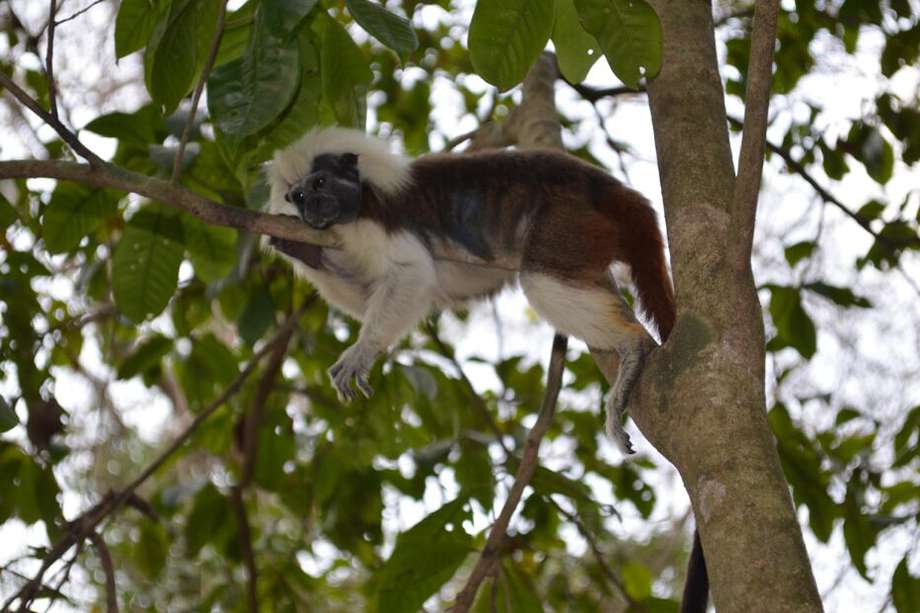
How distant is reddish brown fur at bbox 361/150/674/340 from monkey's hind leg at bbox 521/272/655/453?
0.04 m

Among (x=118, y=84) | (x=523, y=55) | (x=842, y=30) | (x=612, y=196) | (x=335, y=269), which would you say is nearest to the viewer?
(x=523, y=55)

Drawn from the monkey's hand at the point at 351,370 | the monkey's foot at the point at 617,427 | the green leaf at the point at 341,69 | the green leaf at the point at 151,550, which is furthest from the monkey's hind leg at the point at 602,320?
the green leaf at the point at 151,550

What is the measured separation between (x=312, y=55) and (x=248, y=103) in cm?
48

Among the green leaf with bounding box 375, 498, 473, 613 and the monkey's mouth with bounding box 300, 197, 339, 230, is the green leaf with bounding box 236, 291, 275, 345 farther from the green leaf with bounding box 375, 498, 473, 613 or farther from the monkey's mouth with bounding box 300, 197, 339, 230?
the green leaf with bounding box 375, 498, 473, 613

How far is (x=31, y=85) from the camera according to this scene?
14.1 feet

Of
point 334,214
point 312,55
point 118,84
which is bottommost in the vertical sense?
point 312,55

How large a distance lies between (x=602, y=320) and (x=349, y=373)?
852 mm

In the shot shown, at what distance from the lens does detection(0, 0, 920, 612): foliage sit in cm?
246

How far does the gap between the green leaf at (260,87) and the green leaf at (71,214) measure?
3.99 ft

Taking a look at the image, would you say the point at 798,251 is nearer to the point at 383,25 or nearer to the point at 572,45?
the point at 572,45

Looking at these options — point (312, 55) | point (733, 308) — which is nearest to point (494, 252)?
point (312, 55)

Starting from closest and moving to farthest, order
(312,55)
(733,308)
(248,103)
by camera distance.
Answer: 1. (733,308)
2. (248,103)
3. (312,55)

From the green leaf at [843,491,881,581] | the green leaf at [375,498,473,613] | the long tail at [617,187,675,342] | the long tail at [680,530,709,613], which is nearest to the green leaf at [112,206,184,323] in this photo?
the green leaf at [375,498,473,613]

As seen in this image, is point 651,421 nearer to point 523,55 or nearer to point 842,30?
point 523,55
